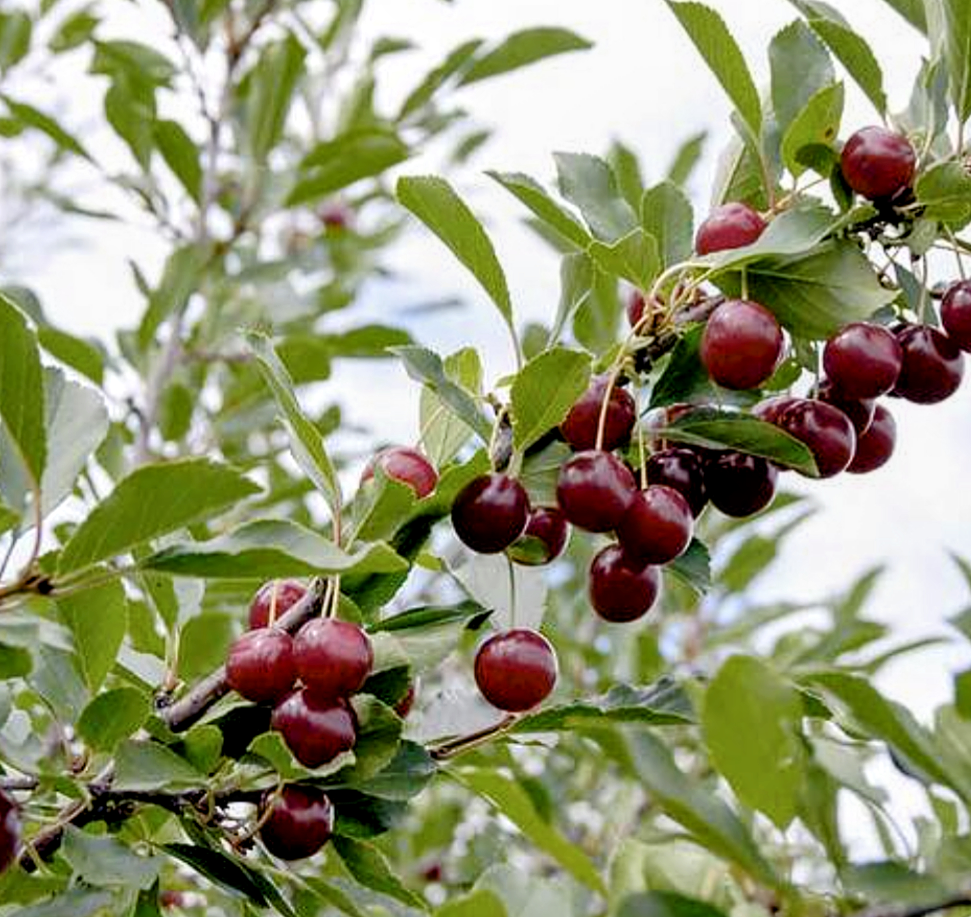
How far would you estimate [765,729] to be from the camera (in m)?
0.72

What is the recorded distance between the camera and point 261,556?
2.95 ft

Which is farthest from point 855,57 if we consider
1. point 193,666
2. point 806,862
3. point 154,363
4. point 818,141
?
point 806,862

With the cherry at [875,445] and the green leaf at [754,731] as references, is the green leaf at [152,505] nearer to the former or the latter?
the green leaf at [754,731]

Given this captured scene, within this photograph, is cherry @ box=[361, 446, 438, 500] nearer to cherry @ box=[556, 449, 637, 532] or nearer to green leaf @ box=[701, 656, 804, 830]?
cherry @ box=[556, 449, 637, 532]

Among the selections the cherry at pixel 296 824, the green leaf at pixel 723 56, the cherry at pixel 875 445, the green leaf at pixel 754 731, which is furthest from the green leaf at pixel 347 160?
the green leaf at pixel 754 731

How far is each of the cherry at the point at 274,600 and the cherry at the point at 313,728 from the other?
15 centimetres

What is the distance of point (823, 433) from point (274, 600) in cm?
44

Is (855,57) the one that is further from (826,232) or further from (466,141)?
(466,141)

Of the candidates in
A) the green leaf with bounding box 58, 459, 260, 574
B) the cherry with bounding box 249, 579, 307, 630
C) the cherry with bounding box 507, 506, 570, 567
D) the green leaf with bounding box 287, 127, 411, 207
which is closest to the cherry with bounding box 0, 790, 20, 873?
the green leaf with bounding box 58, 459, 260, 574

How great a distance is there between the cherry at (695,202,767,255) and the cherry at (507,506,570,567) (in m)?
0.24

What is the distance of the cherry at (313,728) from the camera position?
100 centimetres

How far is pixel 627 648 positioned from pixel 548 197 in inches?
69.5

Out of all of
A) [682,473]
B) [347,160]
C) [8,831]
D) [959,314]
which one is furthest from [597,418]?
[347,160]

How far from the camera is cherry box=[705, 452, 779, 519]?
1.14 meters
